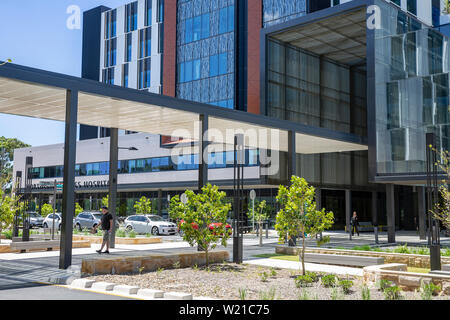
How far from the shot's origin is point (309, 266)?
1753 centimetres

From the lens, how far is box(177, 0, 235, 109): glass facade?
50.9m

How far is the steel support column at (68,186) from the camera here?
15195 mm

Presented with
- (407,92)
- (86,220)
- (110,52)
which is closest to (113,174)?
(407,92)

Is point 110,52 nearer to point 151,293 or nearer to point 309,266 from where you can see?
point 309,266

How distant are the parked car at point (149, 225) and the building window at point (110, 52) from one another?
46649 millimetres

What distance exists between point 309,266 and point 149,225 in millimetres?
21996

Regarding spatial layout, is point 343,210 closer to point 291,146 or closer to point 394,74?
point 394,74

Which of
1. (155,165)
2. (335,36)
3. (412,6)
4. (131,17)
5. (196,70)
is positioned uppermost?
(131,17)

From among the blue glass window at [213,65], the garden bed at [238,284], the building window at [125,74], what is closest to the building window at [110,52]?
the building window at [125,74]

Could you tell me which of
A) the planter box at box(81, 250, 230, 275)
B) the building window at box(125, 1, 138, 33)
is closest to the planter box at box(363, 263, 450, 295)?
the planter box at box(81, 250, 230, 275)

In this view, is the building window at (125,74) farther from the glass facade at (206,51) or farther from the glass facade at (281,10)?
the glass facade at (281,10)

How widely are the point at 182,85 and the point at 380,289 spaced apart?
44.7m
